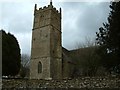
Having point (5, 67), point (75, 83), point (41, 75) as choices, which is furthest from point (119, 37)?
point (41, 75)

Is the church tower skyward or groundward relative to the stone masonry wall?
skyward

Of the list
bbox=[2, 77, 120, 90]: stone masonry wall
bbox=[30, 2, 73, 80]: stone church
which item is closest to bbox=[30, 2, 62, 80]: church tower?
bbox=[30, 2, 73, 80]: stone church

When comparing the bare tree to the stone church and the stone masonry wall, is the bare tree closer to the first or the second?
the stone church

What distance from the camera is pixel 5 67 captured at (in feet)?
70.5

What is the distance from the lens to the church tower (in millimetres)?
37062

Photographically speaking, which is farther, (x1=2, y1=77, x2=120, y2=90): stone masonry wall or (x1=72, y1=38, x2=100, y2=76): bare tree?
(x1=72, y1=38, x2=100, y2=76): bare tree

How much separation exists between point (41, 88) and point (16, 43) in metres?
10.0

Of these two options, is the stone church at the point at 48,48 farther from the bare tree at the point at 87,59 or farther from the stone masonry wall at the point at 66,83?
the stone masonry wall at the point at 66,83

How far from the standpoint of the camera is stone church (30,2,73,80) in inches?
1463

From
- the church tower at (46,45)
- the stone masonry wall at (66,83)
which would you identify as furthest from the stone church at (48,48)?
the stone masonry wall at (66,83)

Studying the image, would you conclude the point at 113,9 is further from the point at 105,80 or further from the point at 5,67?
the point at 5,67

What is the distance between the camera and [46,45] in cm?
3809

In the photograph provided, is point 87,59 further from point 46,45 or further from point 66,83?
point 66,83

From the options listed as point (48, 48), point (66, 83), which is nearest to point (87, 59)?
point (48, 48)
